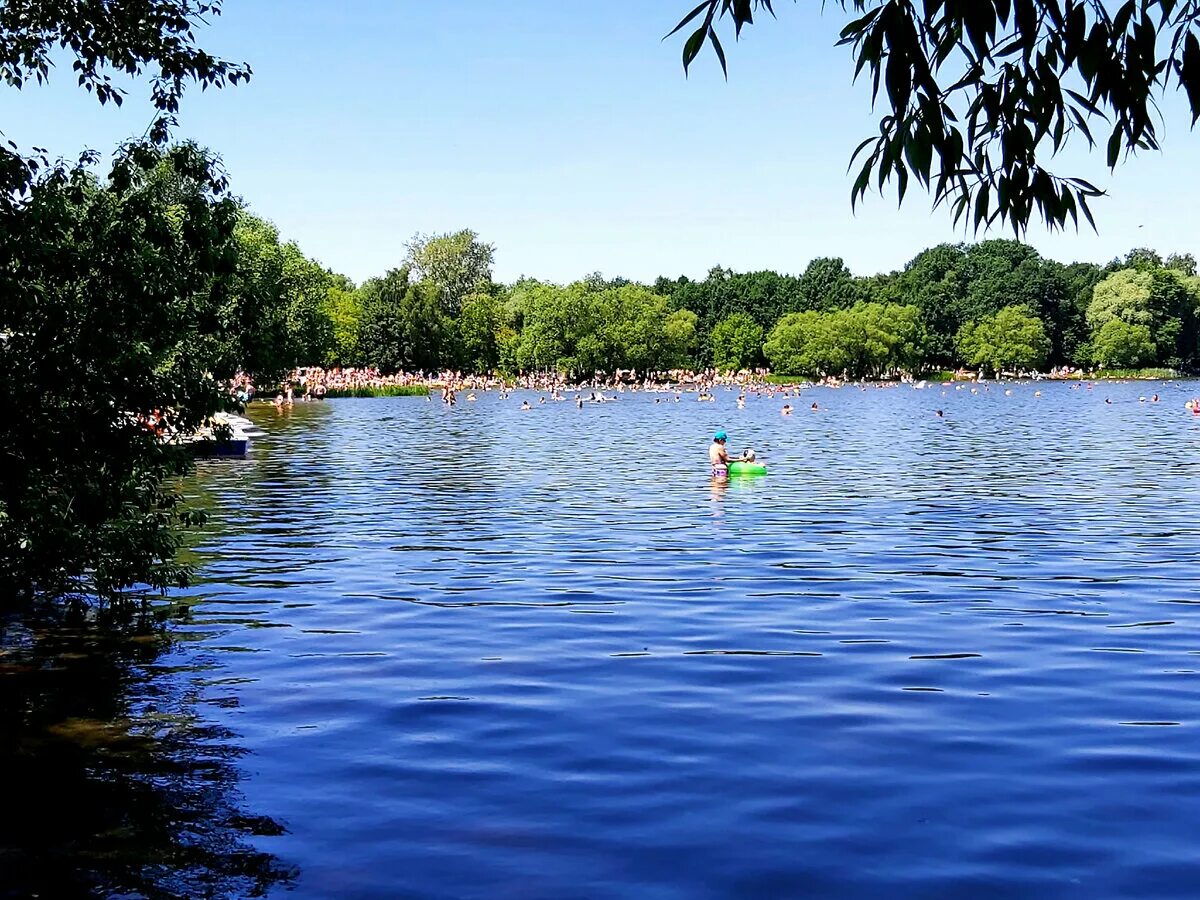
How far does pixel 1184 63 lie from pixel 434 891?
6792 millimetres

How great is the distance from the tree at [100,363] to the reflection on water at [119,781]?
162cm

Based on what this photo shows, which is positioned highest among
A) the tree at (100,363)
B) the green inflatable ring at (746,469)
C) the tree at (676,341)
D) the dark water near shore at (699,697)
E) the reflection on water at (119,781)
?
the tree at (676,341)

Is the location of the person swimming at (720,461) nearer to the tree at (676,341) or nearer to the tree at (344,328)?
the tree at (344,328)

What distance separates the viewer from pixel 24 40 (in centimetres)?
1551

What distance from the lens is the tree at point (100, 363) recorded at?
50.1 ft

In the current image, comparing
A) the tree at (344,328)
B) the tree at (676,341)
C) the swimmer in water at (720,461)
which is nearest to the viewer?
the swimmer in water at (720,461)

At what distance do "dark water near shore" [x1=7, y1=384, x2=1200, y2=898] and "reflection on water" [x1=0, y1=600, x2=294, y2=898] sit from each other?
10cm

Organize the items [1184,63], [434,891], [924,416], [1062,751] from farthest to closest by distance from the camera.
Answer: [924,416], [1062,751], [434,891], [1184,63]

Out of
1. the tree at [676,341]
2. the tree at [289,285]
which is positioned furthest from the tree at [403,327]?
the tree at [676,341]

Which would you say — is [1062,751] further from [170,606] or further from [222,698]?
[170,606]

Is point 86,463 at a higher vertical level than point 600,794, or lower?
higher

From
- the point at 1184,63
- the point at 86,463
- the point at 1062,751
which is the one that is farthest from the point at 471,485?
the point at 1184,63

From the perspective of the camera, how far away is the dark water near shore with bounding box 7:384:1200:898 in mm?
9438

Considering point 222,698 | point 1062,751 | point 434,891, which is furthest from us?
point 222,698
